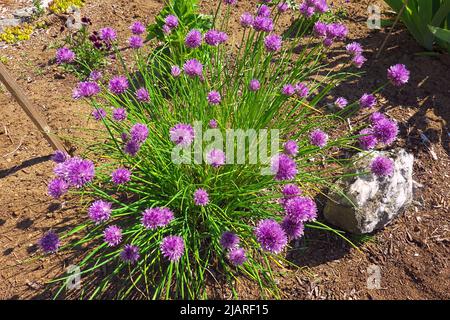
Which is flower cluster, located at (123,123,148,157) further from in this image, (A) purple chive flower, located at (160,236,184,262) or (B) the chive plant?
(A) purple chive flower, located at (160,236,184,262)

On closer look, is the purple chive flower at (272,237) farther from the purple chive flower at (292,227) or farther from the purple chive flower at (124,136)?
the purple chive flower at (124,136)

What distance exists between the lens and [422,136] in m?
2.88

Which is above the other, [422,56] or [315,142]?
[315,142]

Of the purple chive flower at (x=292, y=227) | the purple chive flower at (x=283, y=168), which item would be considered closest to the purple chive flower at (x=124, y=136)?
the purple chive flower at (x=283, y=168)

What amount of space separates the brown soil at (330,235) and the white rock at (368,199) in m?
0.14

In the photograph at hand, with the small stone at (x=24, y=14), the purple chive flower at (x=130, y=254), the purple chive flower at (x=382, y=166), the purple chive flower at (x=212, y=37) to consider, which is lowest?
the purple chive flower at (x=130, y=254)

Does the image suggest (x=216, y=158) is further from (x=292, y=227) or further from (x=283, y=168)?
(x=292, y=227)

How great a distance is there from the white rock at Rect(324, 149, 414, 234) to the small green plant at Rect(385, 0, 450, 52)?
1410mm

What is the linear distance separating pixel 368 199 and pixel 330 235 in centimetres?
32

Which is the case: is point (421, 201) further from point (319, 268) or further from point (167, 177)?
point (167, 177)

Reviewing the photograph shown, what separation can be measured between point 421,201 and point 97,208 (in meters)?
2.03

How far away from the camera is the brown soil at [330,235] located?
219cm

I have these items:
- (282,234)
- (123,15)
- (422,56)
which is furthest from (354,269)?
(123,15)
